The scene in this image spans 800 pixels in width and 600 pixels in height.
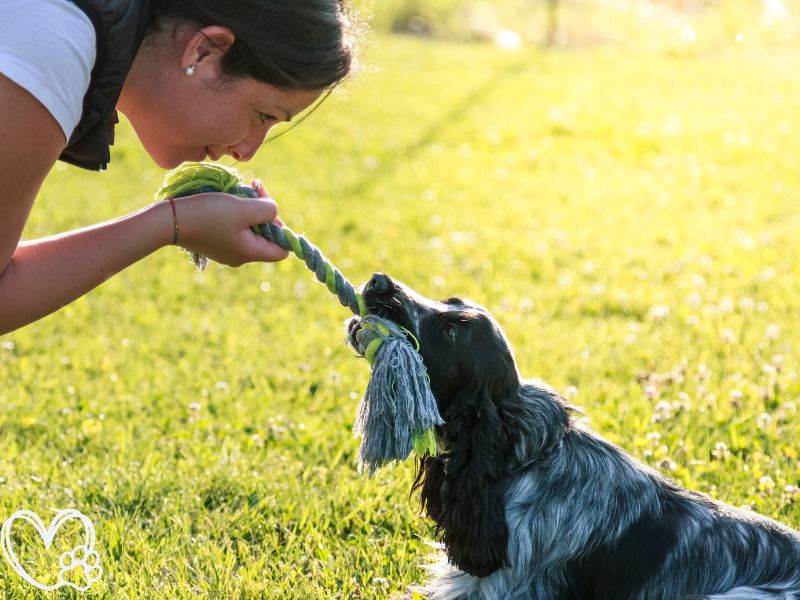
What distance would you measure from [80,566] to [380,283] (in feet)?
5.08

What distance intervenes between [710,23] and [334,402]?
17.9 meters

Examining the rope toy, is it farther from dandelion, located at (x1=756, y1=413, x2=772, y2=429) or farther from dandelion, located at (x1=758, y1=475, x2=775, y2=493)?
dandelion, located at (x1=756, y1=413, x2=772, y2=429)

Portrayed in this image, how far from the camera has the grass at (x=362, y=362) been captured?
13.8ft

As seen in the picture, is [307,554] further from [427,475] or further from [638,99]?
[638,99]

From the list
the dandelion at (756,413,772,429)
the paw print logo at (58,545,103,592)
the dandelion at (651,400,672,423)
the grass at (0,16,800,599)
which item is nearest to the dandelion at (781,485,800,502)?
the grass at (0,16,800,599)

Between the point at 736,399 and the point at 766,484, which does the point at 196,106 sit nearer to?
the point at 766,484

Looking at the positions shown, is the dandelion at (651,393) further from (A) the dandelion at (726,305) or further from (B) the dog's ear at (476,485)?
(B) the dog's ear at (476,485)

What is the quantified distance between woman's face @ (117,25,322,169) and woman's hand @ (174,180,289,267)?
0.81 feet

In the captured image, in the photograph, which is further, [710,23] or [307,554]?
[710,23]

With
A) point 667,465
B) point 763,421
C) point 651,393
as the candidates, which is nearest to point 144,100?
point 667,465

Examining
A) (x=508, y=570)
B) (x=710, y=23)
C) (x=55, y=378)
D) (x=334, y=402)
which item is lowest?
(x=710, y=23)

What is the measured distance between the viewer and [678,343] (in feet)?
21.1

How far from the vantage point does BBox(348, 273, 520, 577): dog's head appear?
11.3 feet

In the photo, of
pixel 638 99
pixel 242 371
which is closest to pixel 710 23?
pixel 638 99
